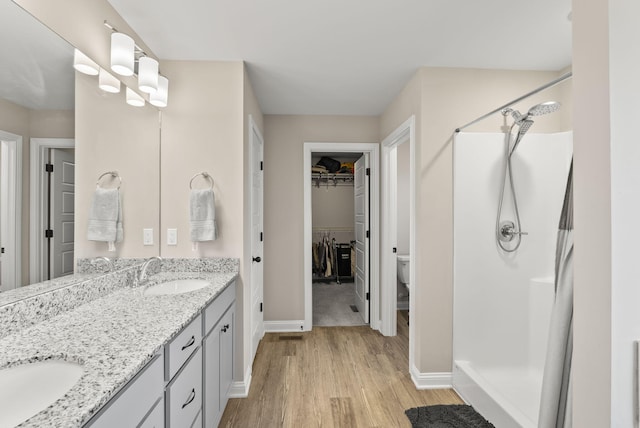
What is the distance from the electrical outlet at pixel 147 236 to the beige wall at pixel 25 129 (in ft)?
2.72

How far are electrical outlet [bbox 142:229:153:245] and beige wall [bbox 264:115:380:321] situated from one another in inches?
54.9

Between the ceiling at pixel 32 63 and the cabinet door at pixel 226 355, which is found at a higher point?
the ceiling at pixel 32 63

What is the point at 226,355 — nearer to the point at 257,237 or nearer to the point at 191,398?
the point at 191,398

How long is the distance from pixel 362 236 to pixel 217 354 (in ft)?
7.71

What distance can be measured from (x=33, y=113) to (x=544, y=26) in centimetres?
270

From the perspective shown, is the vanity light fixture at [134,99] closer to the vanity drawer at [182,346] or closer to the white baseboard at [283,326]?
the vanity drawer at [182,346]

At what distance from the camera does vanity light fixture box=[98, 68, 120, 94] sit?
1659 mm

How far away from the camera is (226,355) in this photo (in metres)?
1.91

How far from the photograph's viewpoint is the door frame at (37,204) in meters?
1.18

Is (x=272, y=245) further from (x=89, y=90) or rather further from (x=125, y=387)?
(x=125, y=387)

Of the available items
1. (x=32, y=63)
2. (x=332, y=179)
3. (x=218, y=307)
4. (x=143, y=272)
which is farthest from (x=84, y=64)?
(x=332, y=179)

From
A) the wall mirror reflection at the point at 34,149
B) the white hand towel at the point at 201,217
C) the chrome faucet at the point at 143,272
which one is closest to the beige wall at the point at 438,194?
the white hand towel at the point at 201,217

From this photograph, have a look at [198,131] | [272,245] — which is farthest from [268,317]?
[198,131]

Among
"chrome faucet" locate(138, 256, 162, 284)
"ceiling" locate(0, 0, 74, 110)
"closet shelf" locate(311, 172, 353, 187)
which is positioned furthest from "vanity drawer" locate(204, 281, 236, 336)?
"closet shelf" locate(311, 172, 353, 187)
